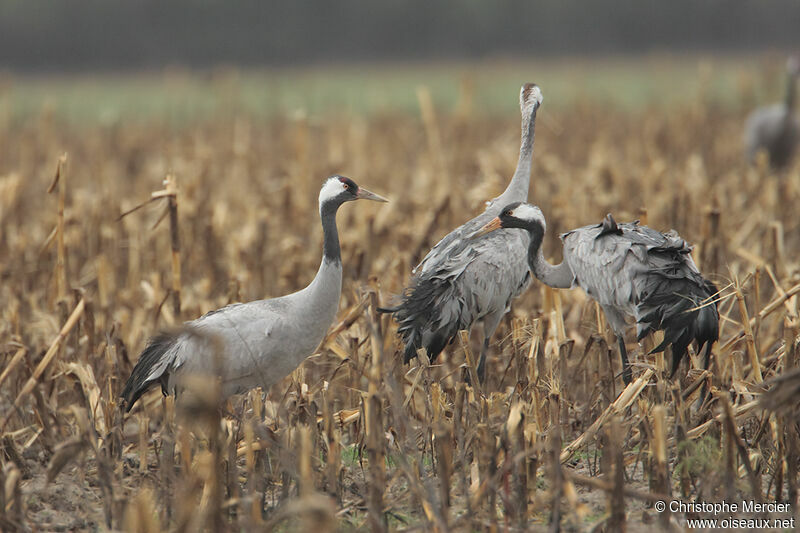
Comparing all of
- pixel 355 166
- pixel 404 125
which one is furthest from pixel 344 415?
pixel 404 125

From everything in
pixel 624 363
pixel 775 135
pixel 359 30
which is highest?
pixel 359 30

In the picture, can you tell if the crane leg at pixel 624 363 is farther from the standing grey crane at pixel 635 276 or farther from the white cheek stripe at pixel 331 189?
the white cheek stripe at pixel 331 189

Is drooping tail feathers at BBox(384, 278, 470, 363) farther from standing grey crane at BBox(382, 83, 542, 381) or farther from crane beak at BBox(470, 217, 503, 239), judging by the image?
crane beak at BBox(470, 217, 503, 239)

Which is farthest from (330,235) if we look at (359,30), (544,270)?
(359,30)

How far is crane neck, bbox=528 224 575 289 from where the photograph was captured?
4.73 meters

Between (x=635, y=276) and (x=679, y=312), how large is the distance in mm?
295

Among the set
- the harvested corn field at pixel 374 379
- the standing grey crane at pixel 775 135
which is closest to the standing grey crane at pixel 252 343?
the harvested corn field at pixel 374 379

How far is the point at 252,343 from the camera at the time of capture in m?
4.13

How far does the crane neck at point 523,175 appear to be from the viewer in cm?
521

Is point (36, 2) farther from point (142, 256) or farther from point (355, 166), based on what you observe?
point (142, 256)

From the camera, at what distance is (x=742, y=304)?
3.94 meters

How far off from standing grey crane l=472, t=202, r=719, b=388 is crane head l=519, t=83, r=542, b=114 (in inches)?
34.8

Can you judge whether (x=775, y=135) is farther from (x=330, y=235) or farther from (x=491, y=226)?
(x=330, y=235)

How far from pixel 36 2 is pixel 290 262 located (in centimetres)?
1920
